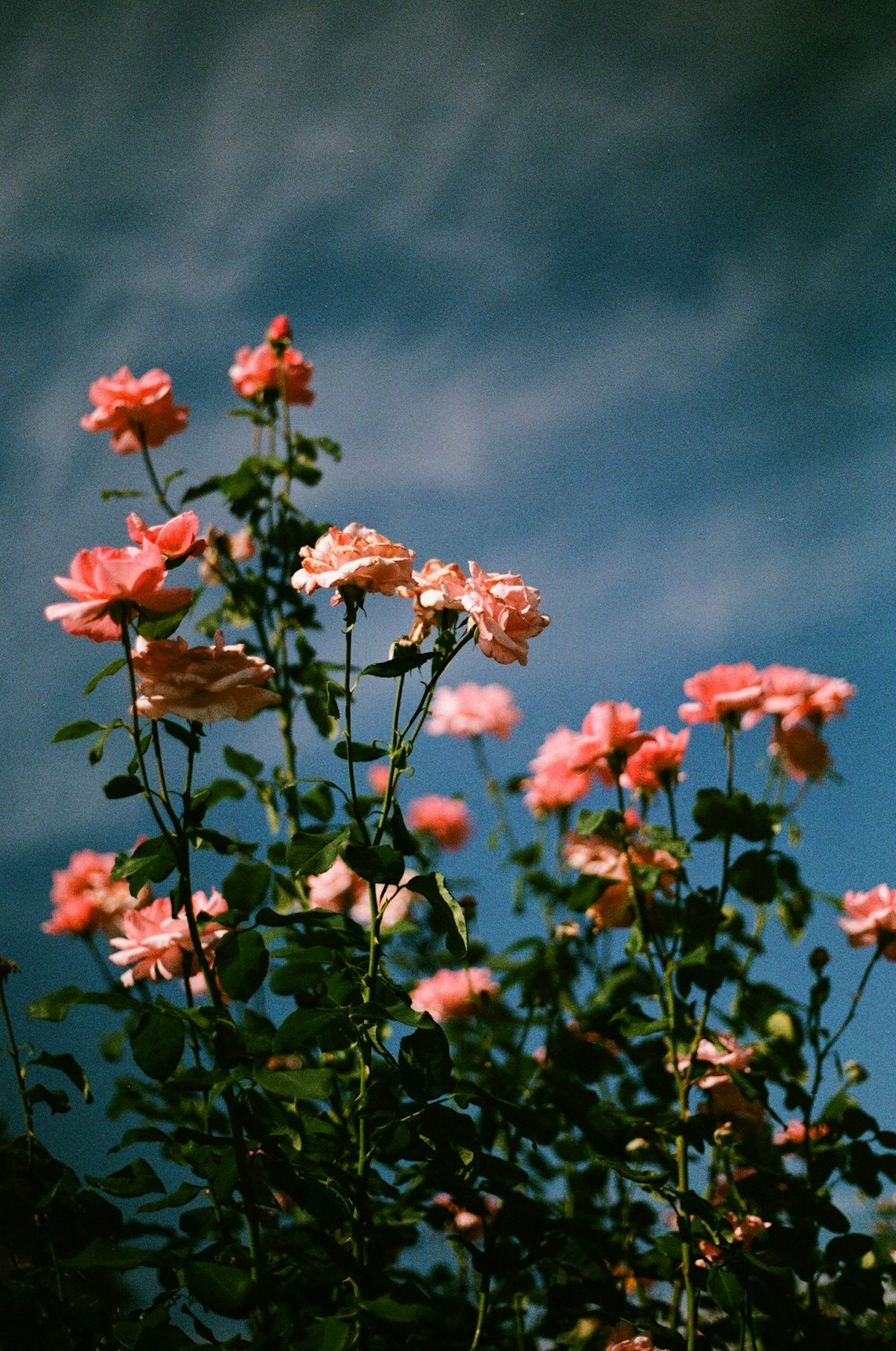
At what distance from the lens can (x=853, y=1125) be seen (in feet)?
5.48

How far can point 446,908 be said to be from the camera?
1.08 metres

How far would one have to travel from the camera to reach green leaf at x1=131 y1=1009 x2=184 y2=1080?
1035 mm

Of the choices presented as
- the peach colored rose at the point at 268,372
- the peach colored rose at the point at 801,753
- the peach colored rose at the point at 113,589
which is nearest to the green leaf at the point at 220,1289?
the peach colored rose at the point at 113,589

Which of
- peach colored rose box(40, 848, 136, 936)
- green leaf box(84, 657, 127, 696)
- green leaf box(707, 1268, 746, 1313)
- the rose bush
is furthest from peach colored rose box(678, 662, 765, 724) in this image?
peach colored rose box(40, 848, 136, 936)

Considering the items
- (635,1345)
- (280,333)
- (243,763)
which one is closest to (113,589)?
(243,763)

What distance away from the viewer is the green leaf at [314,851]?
107cm

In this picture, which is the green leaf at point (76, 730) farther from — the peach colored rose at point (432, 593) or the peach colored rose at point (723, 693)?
the peach colored rose at point (723, 693)

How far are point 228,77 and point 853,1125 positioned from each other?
296 cm

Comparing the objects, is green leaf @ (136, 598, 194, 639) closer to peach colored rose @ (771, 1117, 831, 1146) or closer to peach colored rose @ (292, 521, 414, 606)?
peach colored rose @ (292, 521, 414, 606)

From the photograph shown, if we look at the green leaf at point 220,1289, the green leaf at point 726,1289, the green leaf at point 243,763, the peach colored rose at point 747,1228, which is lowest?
the green leaf at point 726,1289

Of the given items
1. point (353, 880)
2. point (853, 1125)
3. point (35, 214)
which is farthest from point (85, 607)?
point (35, 214)

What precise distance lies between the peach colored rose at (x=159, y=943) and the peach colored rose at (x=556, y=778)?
2.49ft

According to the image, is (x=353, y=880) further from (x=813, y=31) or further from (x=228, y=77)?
(x=813, y=31)

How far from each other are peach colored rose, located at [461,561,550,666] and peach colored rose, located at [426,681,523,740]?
1323mm
